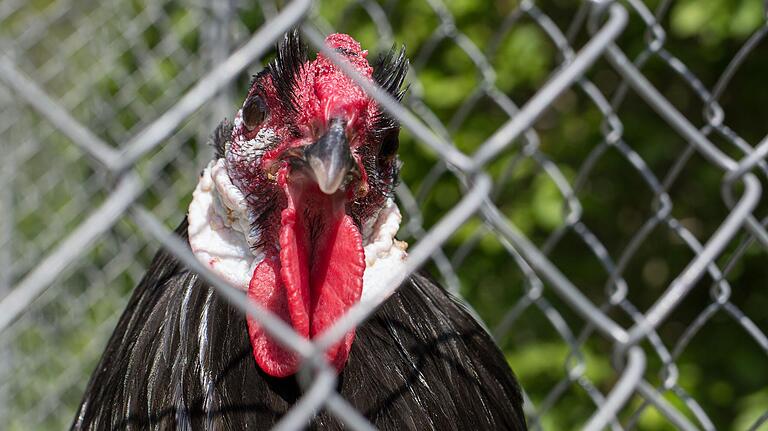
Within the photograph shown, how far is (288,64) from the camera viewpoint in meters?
1.05

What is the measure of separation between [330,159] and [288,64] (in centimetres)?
25

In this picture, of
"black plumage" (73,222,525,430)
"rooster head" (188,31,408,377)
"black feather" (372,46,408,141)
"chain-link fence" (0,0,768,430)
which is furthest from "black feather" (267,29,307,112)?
"chain-link fence" (0,0,768,430)

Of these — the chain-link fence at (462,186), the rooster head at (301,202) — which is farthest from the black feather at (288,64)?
the chain-link fence at (462,186)

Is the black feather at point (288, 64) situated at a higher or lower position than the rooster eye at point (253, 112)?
higher

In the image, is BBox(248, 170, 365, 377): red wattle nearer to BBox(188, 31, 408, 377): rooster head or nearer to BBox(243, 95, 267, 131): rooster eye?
BBox(188, 31, 408, 377): rooster head

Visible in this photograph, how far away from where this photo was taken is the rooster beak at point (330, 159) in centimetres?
85

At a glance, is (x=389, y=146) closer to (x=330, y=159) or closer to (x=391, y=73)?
(x=391, y=73)

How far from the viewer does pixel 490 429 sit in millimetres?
1176

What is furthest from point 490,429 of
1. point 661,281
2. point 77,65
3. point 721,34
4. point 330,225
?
point 77,65

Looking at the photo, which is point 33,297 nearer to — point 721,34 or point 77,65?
point 721,34

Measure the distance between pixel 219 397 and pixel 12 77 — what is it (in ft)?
1.78

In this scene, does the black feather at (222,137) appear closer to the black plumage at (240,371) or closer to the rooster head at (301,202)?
the rooster head at (301,202)

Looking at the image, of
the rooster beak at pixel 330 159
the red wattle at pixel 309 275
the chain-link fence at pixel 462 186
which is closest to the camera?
the rooster beak at pixel 330 159

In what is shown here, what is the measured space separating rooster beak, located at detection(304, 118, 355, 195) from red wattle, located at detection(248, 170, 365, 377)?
0.11 m
